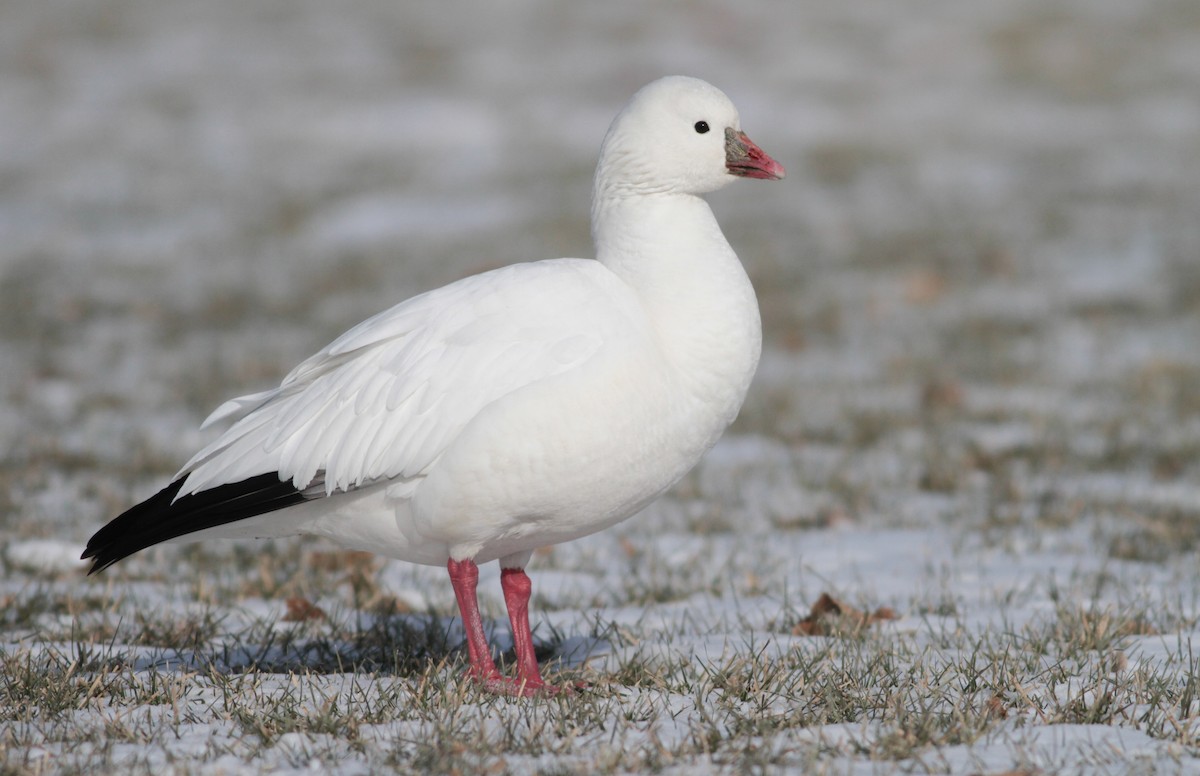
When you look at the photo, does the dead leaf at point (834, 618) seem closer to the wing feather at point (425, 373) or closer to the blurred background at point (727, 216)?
the wing feather at point (425, 373)

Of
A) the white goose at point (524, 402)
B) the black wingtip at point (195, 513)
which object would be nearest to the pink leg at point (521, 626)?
the white goose at point (524, 402)

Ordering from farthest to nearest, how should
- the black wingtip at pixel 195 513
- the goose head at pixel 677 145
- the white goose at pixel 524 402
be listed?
the goose head at pixel 677 145, the black wingtip at pixel 195 513, the white goose at pixel 524 402

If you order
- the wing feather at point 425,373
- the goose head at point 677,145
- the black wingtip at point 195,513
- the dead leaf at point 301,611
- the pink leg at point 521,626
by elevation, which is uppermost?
the goose head at point 677,145

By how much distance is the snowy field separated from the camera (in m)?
3.58

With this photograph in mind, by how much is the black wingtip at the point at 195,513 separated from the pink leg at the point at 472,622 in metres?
0.56

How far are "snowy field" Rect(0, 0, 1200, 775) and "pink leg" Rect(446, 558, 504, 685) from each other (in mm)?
174

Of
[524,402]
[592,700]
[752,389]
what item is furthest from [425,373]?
[752,389]

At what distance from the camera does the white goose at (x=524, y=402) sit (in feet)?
12.4

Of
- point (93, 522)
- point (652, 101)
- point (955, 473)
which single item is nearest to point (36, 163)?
point (93, 522)

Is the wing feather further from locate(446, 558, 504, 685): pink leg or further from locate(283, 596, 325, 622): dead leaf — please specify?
locate(283, 596, 325, 622): dead leaf

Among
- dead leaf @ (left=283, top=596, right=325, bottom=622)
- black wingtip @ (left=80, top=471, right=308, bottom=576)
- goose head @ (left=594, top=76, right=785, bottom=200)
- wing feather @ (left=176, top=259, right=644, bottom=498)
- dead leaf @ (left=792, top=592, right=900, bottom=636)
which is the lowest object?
dead leaf @ (left=792, top=592, right=900, bottom=636)

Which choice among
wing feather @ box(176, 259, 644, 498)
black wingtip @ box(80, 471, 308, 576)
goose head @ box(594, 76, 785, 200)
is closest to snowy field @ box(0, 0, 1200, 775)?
Answer: black wingtip @ box(80, 471, 308, 576)

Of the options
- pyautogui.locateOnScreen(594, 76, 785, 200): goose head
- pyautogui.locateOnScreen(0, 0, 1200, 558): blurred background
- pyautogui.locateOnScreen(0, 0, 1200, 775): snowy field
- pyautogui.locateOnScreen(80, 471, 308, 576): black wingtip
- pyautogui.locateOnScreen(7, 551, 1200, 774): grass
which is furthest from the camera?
pyautogui.locateOnScreen(0, 0, 1200, 558): blurred background

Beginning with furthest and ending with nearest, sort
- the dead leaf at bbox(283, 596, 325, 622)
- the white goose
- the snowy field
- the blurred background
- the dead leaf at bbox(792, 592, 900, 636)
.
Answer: the blurred background, the dead leaf at bbox(283, 596, 325, 622), the dead leaf at bbox(792, 592, 900, 636), the white goose, the snowy field
